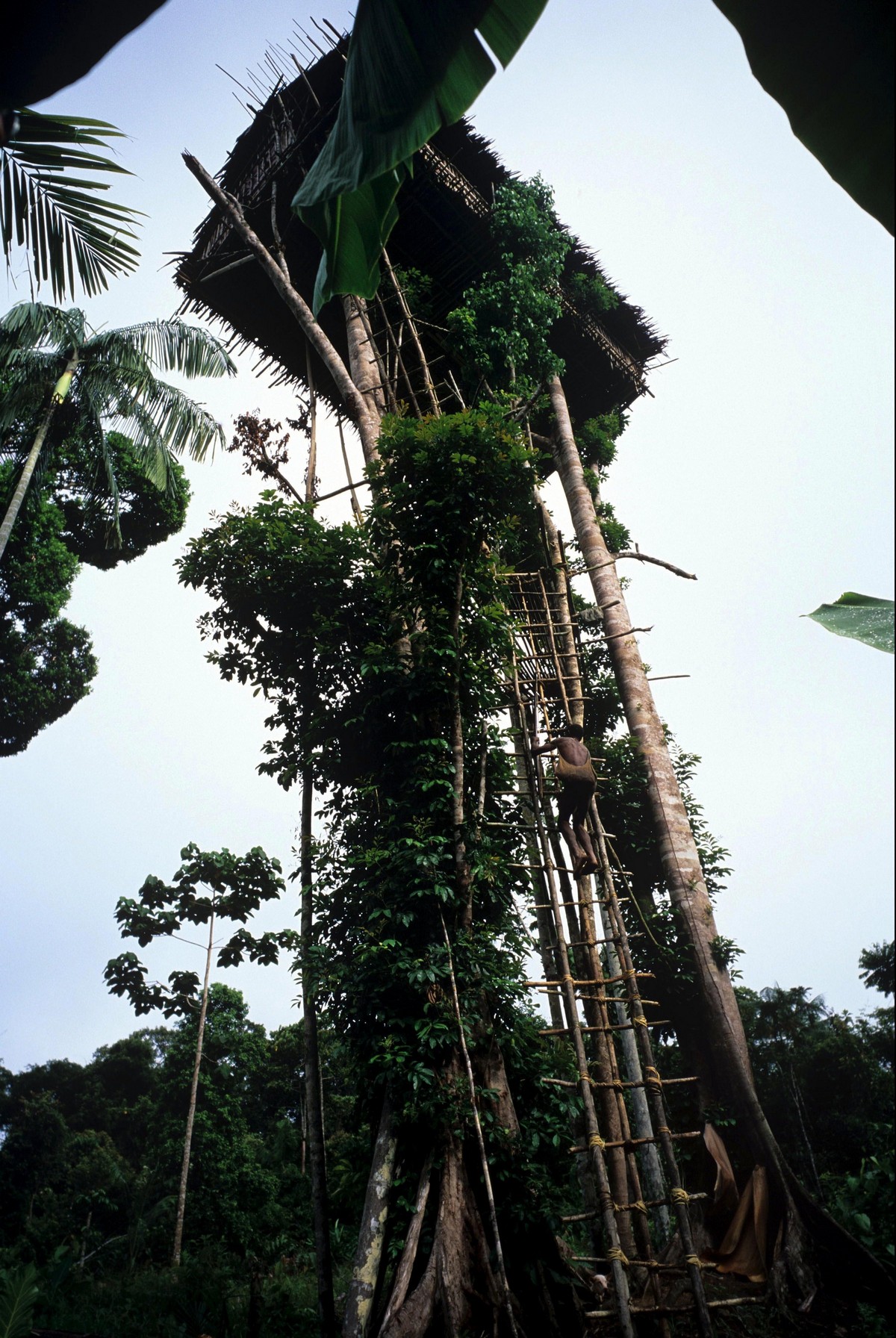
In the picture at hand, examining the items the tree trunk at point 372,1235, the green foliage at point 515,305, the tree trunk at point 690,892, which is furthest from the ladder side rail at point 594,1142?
the green foliage at point 515,305

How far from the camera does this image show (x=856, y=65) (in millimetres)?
925

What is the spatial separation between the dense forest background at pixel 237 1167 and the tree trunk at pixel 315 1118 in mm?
211

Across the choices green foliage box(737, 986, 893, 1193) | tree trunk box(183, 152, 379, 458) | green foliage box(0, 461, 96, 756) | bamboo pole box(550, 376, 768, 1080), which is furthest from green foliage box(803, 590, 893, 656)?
green foliage box(0, 461, 96, 756)

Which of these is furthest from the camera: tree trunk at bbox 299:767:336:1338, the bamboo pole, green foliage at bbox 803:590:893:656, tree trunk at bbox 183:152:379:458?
tree trunk at bbox 183:152:379:458

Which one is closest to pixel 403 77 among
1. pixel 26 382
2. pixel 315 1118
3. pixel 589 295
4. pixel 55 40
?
pixel 55 40

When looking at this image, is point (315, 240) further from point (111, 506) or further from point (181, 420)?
point (111, 506)

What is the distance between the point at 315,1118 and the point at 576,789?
131 inches

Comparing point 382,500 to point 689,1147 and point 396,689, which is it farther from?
point 689,1147

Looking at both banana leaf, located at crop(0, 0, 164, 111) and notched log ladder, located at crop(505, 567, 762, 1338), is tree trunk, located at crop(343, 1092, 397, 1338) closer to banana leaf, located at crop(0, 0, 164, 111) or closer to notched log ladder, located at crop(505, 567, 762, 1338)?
notched log ladder, located at crop(505, 567, 762, 1338)

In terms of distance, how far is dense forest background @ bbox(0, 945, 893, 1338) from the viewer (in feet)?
23.8

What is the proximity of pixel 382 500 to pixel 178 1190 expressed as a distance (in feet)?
42.1

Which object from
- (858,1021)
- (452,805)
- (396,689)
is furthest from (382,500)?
(858,1021)

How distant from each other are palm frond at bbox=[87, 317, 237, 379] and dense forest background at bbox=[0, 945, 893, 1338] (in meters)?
10.2

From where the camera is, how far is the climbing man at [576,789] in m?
6.82
